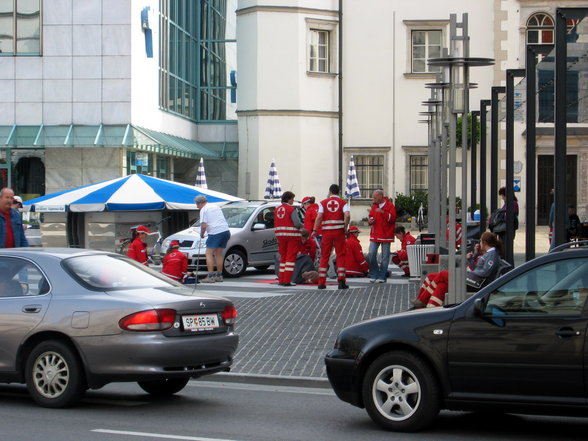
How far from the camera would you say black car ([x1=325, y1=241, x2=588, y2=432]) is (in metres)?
7.88

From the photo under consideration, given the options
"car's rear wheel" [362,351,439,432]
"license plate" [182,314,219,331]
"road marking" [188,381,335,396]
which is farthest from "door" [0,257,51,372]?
"car's rear wheel" [362,351,439,432]

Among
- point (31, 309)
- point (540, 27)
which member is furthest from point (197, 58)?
point (31, 309)

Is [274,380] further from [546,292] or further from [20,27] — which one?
[20,27]

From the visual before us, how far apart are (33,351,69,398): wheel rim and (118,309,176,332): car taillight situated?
0.65 metres

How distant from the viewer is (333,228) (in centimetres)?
2105

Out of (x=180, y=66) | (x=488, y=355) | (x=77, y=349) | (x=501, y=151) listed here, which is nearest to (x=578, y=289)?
(x=488, y=355)

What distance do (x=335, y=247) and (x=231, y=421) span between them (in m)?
12.2

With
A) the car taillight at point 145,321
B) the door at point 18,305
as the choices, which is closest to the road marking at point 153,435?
the car taillight at point 145,321

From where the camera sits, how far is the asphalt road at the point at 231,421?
8.41 meters

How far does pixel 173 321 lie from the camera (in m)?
9.40

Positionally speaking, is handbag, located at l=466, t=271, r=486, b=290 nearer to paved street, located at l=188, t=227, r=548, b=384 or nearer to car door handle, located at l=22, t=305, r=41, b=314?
paved street, located at l=188, t=227, r=548, b=384

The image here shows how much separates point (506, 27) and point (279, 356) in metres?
36.0

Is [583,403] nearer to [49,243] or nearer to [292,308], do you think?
[292,308]

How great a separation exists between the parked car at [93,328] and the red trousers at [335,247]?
1103 centimetres
